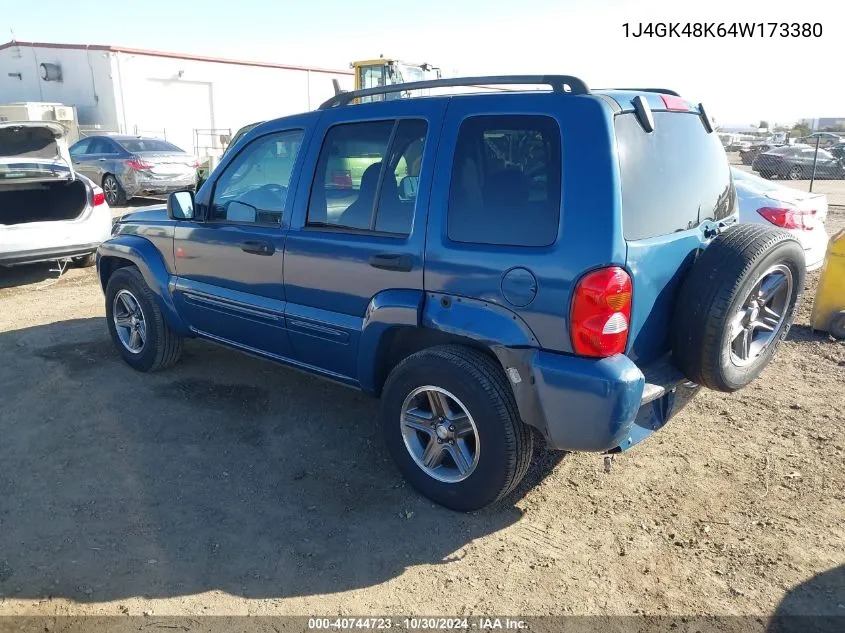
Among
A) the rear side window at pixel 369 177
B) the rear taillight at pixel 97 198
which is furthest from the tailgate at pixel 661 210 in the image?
the rear taillight at pixel 97 198

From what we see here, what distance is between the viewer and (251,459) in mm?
3771

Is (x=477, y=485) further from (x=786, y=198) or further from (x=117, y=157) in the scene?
(x=117, y=157)

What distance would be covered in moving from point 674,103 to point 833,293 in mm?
3379

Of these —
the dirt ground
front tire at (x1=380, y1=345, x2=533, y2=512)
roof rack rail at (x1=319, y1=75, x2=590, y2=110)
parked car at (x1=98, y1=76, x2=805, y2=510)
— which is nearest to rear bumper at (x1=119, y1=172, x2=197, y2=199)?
the dirt ground

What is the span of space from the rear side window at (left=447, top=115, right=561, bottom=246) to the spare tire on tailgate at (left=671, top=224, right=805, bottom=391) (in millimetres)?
761

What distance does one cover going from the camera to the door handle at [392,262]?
3.15 meters

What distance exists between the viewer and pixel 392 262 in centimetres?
320

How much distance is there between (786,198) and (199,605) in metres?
6.24

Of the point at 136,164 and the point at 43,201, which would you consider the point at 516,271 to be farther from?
the point at 136,164

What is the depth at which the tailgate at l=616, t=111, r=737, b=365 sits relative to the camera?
2725 mm

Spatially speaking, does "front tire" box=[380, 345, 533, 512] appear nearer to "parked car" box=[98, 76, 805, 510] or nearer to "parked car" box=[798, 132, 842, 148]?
"parked car" box=[98, 76, 805, 510]

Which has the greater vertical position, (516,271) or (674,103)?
(674,103)

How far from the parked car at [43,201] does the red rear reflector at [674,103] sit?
6851 millimetres

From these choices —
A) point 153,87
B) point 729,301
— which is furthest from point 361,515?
point 153,87
